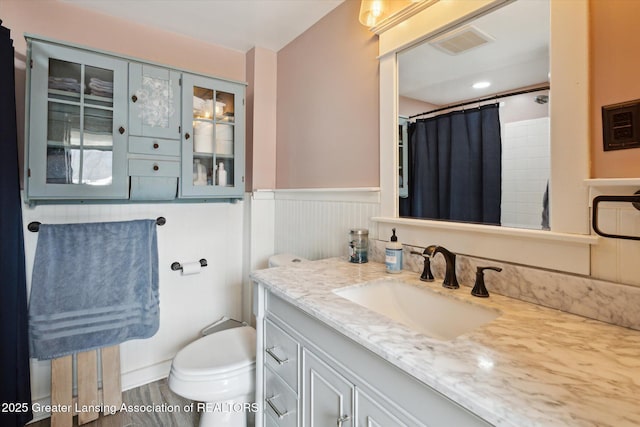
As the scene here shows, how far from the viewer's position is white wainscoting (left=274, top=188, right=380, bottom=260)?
1.57 metres

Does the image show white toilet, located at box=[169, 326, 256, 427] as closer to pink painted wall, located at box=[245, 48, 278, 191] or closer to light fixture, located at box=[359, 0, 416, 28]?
pink painted wall, located at box=[245, 48, 278, 191]

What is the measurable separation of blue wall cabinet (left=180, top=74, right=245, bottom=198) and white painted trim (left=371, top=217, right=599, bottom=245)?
3.83 feet

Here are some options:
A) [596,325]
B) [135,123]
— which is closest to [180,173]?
[135,123]

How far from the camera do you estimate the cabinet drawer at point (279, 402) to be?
103 centimetres

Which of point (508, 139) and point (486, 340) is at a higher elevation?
point (508, 139)

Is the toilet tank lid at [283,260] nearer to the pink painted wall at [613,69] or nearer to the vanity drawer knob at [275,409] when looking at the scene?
the vanity drawer knob at [275,409]

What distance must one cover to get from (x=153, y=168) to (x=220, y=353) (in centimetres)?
112

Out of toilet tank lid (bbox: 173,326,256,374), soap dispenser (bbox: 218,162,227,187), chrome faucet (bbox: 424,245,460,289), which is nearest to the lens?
chrome faucet (bbox: 424,245,460,289)

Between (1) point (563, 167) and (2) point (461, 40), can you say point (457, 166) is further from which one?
(2) point (461, 40)

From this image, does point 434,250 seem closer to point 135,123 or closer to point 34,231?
point 135,123

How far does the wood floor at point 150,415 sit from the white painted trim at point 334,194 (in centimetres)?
144

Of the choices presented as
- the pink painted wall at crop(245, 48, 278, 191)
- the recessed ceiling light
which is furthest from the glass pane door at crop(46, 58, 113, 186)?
the recessed ceiling light

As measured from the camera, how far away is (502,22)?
3.38ft

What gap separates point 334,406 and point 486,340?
1.48ft
